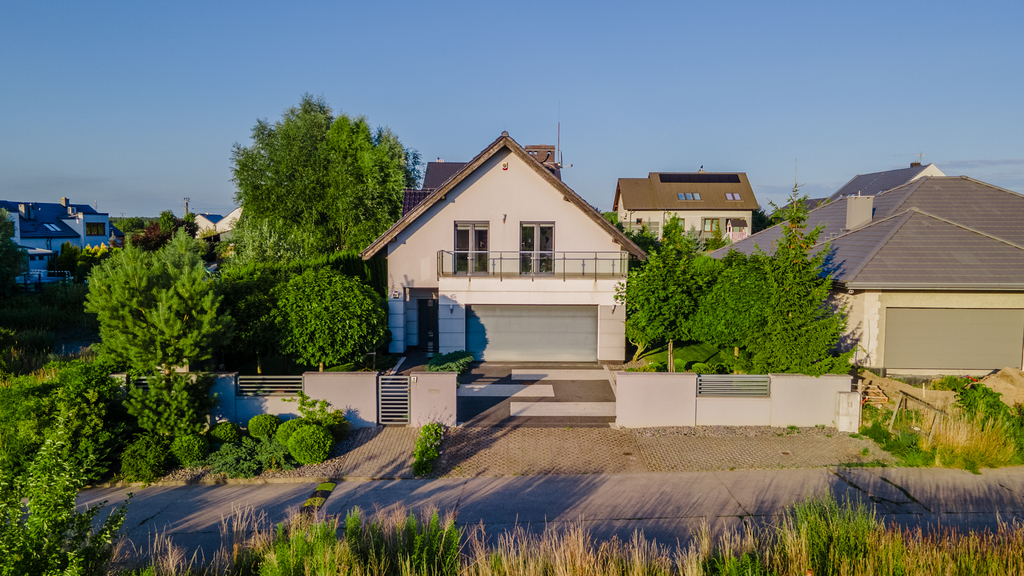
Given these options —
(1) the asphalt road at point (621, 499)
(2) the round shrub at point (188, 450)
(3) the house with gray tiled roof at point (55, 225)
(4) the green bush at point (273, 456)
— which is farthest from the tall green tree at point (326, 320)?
(3) the house with gray tiled roof at point (55, 225)

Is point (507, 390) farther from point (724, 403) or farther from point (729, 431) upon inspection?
point (729, 431)

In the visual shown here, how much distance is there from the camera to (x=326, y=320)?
13414 mm

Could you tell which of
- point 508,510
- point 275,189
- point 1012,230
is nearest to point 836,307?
point 1012,230

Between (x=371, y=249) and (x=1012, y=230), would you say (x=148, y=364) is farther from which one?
(x=1012, y=230)

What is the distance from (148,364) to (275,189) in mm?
26335

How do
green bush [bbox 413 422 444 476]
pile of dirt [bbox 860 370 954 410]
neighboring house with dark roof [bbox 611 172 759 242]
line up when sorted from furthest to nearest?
1. neighboring house with dark roof [bbox 611 172 759 242]
2. pile of dirt [bbox 860 370 954 410]
3. green bush [bbox 413 422 444 476]

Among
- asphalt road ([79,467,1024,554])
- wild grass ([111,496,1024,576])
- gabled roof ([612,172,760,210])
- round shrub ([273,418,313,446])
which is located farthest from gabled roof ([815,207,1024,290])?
gabled roof ([612,172,760,210])

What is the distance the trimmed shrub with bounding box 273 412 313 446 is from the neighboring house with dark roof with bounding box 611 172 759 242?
145 ft

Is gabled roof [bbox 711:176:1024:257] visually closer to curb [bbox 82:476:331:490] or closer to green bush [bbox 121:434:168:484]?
curb [bbox 82:476:331:490]

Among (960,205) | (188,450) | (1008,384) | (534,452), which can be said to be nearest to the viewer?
(188,450)

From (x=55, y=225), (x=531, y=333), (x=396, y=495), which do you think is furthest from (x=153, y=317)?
(x=55, y=225)

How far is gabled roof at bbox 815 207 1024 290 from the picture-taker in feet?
51.0

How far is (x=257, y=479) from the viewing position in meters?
10.6

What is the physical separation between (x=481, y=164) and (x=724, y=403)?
34.8ft
